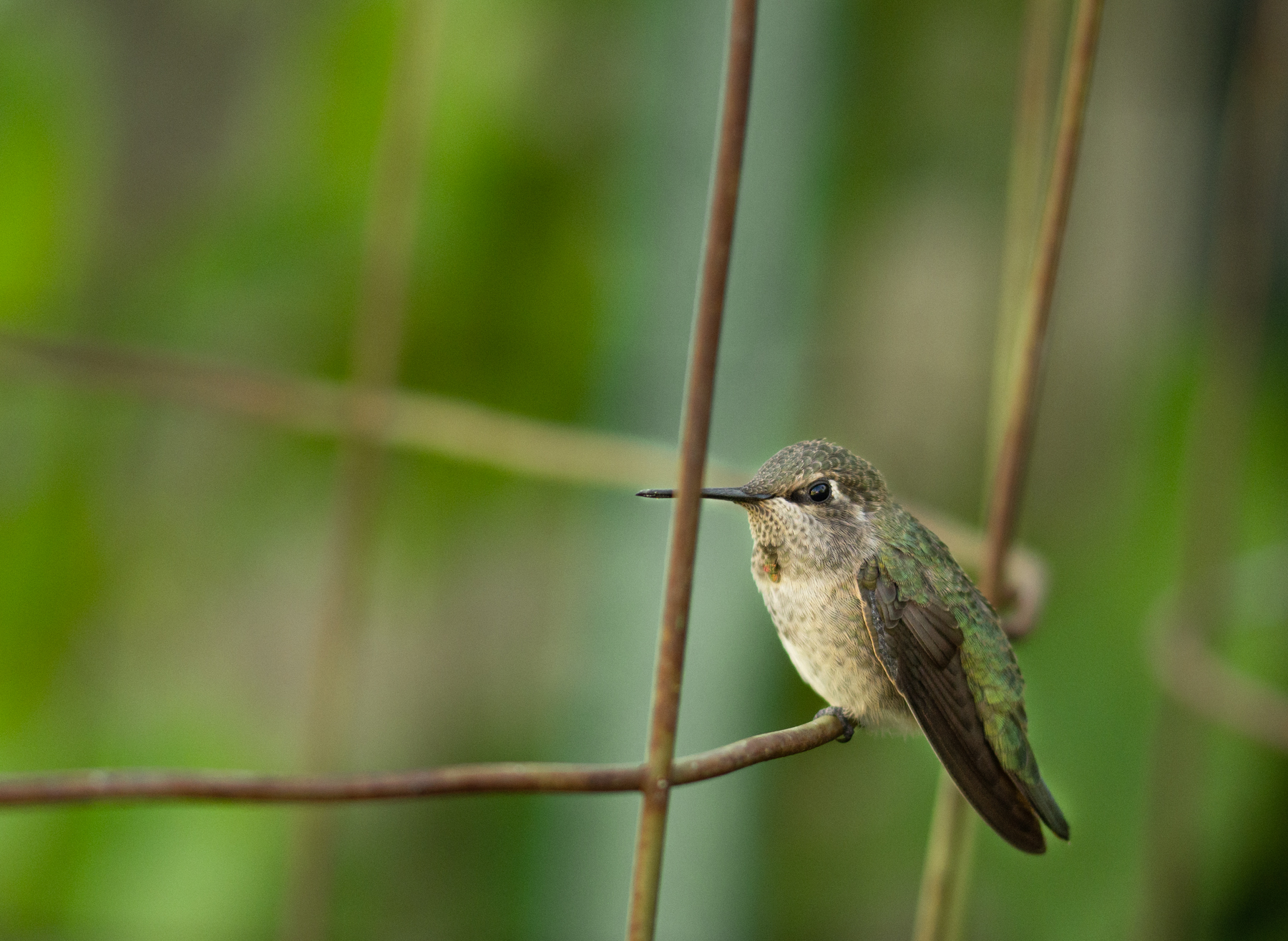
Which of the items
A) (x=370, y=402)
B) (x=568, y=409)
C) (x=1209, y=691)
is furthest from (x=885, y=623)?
(x=568, y=409)

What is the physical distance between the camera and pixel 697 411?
10.4 inches

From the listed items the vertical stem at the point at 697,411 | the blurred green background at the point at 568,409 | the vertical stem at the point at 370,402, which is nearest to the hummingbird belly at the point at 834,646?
the vertical stem at the point at 697,411

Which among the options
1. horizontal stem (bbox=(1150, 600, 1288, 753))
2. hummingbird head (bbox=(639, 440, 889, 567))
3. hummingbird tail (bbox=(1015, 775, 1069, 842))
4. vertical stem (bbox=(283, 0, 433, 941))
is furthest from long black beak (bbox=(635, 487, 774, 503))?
horizontal stem (bbox=(1150, 600, 1288, 753))

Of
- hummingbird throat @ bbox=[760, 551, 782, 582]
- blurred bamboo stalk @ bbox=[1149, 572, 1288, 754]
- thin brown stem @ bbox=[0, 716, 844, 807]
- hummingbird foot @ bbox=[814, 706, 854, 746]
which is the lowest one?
blurred bamboo stalk @ bbox=[1149, 572, 1288, 754]

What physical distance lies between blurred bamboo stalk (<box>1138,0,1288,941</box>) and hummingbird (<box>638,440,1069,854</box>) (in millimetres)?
607

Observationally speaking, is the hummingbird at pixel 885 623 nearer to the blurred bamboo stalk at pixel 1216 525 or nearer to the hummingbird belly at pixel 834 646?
the hummingbird belly at pixel 834 646

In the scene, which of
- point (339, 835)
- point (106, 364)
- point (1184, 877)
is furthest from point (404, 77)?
point (339, 835)

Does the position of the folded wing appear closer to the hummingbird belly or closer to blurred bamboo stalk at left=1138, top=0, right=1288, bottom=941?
the hummingbird belly

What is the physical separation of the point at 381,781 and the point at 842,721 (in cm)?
12

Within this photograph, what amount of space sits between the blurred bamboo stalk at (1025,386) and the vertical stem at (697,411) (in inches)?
3.8

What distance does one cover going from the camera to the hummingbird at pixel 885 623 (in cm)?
35

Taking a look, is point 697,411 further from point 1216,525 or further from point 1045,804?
point 1216,525

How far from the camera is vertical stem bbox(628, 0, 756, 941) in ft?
0.85

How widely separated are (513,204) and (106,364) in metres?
1.08
